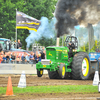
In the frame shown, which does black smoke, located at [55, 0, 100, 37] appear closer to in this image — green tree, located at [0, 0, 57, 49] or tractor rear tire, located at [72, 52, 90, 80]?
tractor rear tire, located at [72, 52, 90, 80]

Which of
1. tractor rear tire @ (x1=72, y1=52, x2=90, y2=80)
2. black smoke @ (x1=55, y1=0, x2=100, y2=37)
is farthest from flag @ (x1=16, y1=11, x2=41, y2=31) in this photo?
tractor rear tire @ (x1=72, y1=52, x2=90, y2=80)

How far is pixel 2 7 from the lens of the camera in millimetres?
43406

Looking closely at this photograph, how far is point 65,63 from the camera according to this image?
16969 millimetres

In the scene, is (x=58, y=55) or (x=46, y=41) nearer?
(x=58, y=55)

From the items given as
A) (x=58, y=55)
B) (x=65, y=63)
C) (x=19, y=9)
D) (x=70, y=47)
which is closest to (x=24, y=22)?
(x=70, y=47)

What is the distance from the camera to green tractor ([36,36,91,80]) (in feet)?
53.8

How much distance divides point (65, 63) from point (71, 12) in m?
3.34

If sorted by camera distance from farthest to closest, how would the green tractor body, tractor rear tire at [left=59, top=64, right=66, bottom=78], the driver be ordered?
the driver → the green tractor body → tractor rear tire at [left=59, top=64, right=66, bottom=78]

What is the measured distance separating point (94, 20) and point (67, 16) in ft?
6.22

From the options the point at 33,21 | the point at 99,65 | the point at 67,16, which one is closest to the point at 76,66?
the point at 99,65

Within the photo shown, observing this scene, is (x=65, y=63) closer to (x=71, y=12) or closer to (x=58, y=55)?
(x=58, y=55)

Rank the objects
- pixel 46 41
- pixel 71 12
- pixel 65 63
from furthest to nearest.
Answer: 1. pixel 46 41
2. pixel 71 12
3. pixel 65 63

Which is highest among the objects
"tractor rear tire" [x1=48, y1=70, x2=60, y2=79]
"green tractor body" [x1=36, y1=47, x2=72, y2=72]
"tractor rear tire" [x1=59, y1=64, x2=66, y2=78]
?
"green tractor body" [x1=36, y1=47, x2=72, y2=72]

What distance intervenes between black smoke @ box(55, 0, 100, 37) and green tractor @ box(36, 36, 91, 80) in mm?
1261
